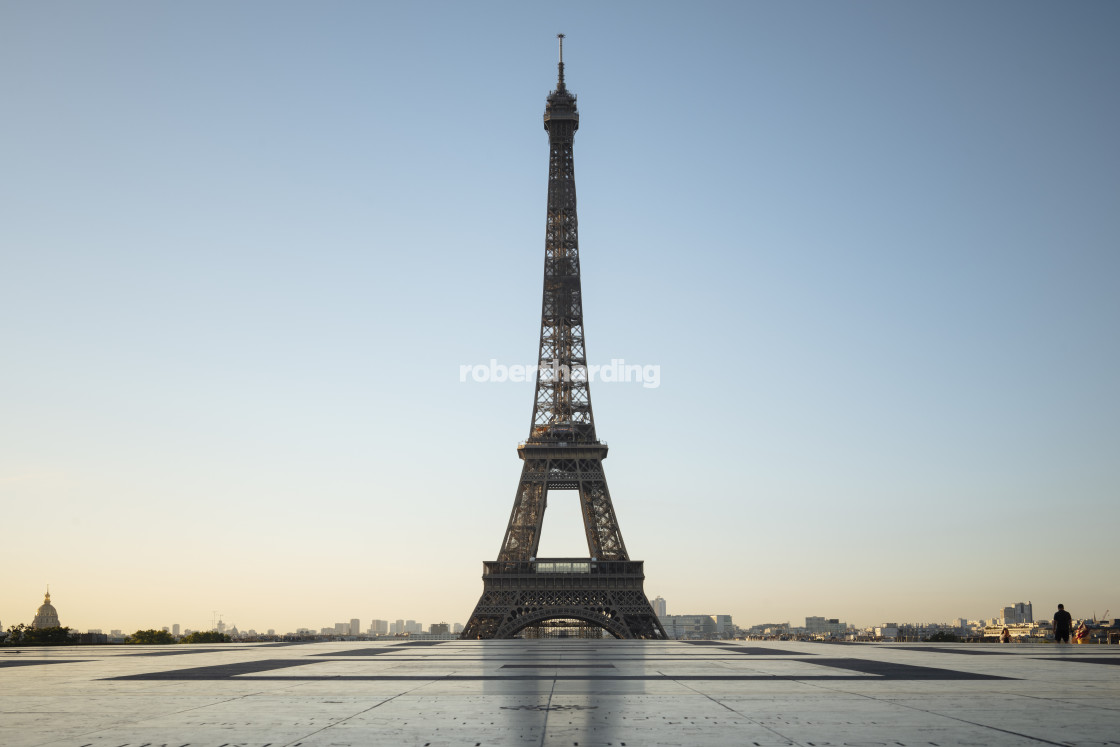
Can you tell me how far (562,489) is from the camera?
9025cm

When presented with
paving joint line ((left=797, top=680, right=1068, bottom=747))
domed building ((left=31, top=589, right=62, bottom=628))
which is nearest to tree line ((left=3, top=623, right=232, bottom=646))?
paving joint line ((left=797, top=680, right=1068, bottom=747))

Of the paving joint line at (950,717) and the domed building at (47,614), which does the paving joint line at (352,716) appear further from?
the domed building at (47,614)

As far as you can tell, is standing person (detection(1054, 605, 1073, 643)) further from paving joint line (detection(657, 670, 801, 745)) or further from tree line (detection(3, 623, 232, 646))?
tree line (detection(3, 623, 232, 646))

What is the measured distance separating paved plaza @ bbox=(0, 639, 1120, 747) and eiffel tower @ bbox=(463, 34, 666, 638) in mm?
63878

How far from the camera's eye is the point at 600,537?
286 feet

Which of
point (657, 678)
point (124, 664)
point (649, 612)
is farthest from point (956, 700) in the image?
point (649, 612)

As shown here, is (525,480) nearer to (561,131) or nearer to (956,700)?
(561,131)

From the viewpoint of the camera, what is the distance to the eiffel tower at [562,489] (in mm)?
81375

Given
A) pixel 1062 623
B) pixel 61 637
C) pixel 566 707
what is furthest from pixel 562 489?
pixel 566 707

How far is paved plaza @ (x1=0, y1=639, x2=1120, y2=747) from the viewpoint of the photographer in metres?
8.19

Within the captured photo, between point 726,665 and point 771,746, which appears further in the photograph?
point 726,665

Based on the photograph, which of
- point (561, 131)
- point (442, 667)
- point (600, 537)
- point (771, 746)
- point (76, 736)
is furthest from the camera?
point (561, 131)

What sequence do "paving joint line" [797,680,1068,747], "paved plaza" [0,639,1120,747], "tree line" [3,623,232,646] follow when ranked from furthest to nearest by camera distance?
"tree line" [3,623,232,646]
"paved plaza" [0,639,1120,747]
"paving joint line" [797,680,1068,747]

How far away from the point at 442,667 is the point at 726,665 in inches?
267
